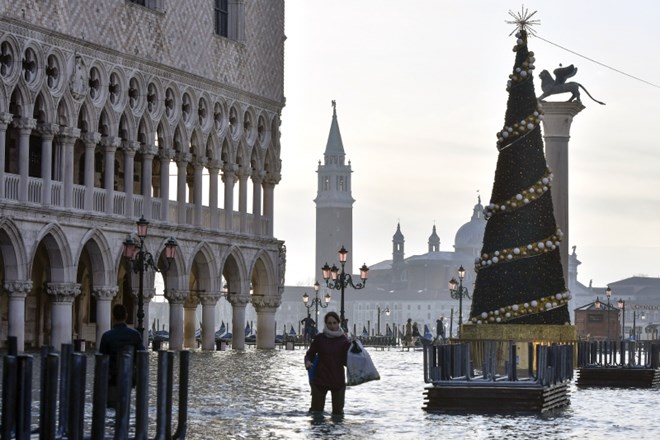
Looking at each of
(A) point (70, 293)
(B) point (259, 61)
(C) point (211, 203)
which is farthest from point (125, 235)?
(B) point (259, 61)

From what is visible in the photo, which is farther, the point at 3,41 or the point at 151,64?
the point at 151,64

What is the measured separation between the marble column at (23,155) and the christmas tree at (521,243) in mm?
14968

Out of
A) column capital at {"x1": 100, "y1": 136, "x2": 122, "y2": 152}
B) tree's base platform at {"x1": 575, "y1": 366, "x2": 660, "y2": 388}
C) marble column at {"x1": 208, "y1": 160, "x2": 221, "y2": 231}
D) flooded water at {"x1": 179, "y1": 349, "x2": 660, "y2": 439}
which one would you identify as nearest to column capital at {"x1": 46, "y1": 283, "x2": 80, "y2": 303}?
column capital at {"x1": 100, "y1": 136, "x2": 122, "y2": 152}

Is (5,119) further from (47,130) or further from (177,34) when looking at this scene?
(177,34)

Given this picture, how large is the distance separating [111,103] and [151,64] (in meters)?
2.36

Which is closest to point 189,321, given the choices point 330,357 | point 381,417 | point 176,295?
point 176,295

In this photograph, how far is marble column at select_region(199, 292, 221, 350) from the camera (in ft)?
175

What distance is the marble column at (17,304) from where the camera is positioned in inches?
1678

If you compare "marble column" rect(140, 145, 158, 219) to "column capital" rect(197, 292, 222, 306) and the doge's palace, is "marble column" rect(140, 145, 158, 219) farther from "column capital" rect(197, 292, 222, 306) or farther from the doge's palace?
"column capital" rect(197, 292, 222, 306)

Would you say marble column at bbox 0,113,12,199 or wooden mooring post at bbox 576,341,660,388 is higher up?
marble column at bbox 0,113,12,199

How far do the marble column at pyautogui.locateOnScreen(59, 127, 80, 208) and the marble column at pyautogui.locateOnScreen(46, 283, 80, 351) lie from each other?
201 centimetres

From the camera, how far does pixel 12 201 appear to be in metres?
42.2

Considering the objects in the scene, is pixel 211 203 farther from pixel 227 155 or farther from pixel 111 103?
pixel 111 103

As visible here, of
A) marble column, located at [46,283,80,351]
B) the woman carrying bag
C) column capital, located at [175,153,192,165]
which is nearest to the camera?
the woman carrying bag
